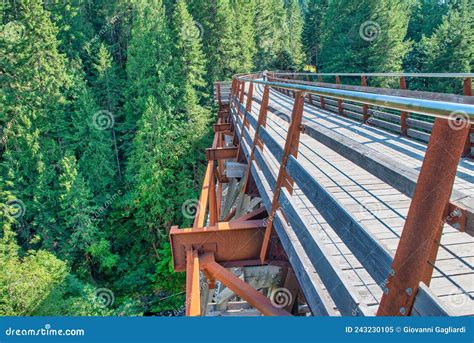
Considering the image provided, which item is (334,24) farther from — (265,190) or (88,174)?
(265,190)

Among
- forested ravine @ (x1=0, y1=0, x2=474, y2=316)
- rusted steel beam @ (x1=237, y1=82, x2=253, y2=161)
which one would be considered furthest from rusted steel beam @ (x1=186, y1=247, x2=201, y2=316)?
forested ravine @ (x1=0, y1=0, x2=474, y2=316)

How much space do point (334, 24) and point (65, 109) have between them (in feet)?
85.2

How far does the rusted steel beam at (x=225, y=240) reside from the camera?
366cm

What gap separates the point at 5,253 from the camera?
18.8m

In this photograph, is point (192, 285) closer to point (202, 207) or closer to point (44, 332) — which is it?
point (44, 332)

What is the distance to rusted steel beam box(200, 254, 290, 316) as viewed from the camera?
9.54 feet

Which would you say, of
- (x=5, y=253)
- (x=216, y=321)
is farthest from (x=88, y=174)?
(x=216, y=321)
